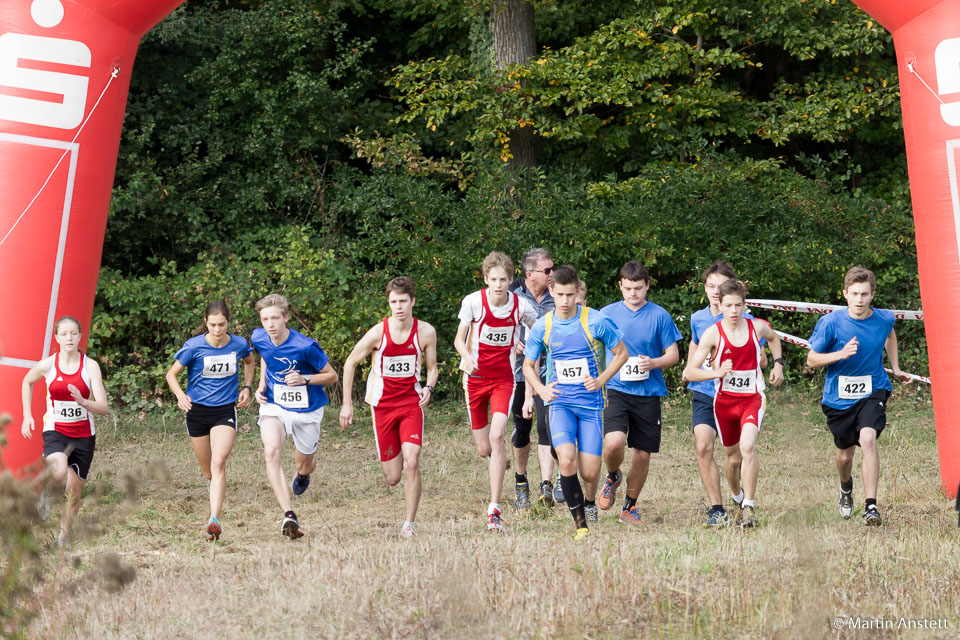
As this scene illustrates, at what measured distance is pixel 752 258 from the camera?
14664mm

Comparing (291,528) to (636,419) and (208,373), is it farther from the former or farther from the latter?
(636,419)

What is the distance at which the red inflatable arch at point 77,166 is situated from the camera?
8.27 metres

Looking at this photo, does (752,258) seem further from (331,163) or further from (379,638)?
(379,638)

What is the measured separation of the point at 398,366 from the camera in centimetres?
775

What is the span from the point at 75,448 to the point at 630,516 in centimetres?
385

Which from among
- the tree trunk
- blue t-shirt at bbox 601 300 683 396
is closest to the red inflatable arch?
blue t-shirt at bbox 601 300 683 396

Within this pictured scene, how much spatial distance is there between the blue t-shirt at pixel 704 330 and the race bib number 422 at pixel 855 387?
0.62m

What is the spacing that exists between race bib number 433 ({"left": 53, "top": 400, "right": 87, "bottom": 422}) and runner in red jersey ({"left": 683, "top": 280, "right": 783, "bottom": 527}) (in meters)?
4.07

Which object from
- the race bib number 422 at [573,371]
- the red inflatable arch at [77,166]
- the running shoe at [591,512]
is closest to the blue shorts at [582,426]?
the race bib number 422 at [573,371]

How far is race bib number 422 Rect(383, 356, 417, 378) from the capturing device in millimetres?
7730

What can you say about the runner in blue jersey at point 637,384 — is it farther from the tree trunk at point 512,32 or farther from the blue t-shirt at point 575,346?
the tree trunk at point 512,32

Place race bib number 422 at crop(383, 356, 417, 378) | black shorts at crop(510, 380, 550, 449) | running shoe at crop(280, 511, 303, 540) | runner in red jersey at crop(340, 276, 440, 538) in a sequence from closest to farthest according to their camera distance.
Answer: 1. running shoe at crop(280, 511, 303, 540)
2. runner in red jersey at crop(340, 276, 440, 538)
3. race bib number 422 at crop(383, 356, 417, 378)
4. black shorts at crop(510, 380, 550, 449)

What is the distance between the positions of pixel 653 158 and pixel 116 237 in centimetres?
781

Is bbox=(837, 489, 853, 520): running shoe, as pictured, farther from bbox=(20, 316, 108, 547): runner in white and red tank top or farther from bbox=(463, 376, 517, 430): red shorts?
→ bbox=(20, 316, 108, 547): runner in white and red tank top
